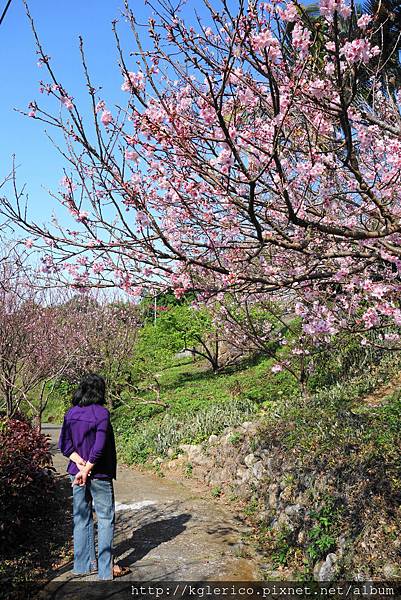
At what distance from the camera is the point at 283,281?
9.93 ft

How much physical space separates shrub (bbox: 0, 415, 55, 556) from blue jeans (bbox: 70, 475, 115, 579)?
1.05m

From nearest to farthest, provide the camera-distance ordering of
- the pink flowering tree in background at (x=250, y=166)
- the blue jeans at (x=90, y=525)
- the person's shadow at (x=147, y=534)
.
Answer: the pink flowering tree in background at (x=250, y=166)
the blue jeans at (x=90, y=525)
the person's shadow at (x=147, y=534)

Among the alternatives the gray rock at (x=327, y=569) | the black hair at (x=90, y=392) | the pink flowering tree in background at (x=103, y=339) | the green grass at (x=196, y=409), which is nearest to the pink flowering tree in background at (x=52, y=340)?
the pink flowering tree in background at (x=103, y=339)

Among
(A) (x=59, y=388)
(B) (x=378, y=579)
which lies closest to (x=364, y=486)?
(B) (x=378, y=579)

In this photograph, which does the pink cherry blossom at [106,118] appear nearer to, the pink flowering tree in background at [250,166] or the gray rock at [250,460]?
the pink flowering tree in background at [250,166]

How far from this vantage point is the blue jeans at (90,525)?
15.0ft

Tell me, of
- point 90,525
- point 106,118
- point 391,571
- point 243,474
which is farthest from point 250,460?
point 106,118

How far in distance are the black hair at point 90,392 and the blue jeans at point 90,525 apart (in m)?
0.68

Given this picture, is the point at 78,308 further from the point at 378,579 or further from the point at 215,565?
the point at 378,579

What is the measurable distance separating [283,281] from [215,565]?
3221mm

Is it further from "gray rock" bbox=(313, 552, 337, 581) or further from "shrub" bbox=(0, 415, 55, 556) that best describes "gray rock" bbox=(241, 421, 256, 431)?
"gray rock" bbox=(313, 552, 337, 581)

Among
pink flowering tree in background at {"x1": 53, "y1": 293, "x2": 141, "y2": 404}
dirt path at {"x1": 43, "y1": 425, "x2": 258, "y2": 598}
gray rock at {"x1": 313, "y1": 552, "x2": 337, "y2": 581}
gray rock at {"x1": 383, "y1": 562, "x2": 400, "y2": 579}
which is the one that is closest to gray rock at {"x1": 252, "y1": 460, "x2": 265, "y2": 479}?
dirt path at {"x1": 43, "y1": 425, "x2": 258, "y2": 598}

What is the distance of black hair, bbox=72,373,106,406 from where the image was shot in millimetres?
4859

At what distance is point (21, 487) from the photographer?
569 cm
